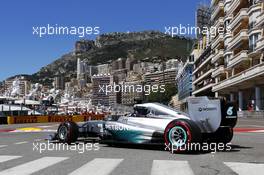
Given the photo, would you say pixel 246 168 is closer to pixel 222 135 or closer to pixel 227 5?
pixel 222 135

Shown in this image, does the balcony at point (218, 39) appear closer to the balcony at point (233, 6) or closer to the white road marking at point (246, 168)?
the balcony at point (233, 6)

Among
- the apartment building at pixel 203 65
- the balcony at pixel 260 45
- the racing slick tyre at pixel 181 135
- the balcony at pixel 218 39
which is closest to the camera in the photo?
the racing slick tyre at pixel 181 135

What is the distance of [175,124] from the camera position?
1081cm

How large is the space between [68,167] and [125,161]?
4.44 feet

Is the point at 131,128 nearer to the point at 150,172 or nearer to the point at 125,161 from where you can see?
the point at 125,161

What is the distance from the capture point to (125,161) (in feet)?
30.4

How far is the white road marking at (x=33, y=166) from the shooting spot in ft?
25.2

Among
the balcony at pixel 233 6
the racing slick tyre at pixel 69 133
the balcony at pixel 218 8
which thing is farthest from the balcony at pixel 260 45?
the racing slick tyre at pixel 69 133

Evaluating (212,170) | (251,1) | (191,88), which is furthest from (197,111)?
(191,88)

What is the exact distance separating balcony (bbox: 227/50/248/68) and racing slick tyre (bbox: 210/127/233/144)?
50.8m

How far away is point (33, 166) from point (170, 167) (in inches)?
97.9

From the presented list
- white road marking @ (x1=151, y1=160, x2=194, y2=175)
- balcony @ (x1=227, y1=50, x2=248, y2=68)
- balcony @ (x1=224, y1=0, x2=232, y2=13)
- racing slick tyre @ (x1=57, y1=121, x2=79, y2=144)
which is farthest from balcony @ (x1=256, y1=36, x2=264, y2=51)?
white road marking @ (x1=151, y1=160, x2=194, y2=175)

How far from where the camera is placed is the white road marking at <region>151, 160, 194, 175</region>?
25.3 ft
